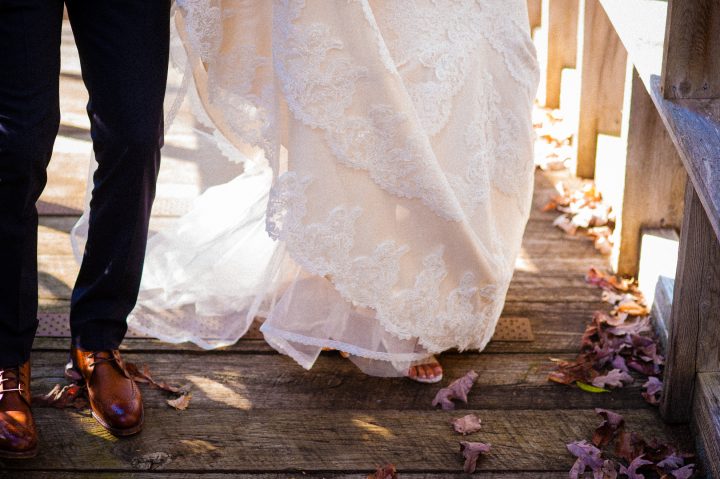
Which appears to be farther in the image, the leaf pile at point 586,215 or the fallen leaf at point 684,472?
the leaf pile at point 586,215

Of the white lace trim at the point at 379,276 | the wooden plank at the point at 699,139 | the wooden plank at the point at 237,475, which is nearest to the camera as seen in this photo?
the wooden plank at the point at 699,139

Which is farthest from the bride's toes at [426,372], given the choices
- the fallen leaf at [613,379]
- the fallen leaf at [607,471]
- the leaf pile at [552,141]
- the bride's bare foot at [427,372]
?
the leaf pile at [552,141]

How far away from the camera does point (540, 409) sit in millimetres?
2340

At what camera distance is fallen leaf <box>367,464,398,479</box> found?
208cm

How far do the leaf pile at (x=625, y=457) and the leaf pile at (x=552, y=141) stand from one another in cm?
190

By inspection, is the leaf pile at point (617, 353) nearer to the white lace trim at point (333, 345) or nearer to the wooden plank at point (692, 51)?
the white lace trim at point (333, 345)

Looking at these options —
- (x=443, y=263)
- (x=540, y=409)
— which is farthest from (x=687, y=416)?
(x=443, y=263)

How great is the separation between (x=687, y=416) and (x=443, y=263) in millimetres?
717

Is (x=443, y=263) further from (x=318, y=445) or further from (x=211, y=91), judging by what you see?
(x=211, y=91)

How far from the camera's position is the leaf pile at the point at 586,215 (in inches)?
129

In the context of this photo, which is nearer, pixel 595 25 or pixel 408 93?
pixel 408 93

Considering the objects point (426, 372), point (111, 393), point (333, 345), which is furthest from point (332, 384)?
point (111, 393)

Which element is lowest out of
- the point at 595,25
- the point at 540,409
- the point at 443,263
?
the point at 540,409

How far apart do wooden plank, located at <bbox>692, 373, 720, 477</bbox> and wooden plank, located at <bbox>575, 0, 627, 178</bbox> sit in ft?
5.35
